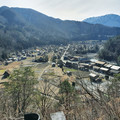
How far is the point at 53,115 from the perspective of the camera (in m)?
3.21

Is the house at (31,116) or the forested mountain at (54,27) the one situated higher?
the forested mountain at (54,27)

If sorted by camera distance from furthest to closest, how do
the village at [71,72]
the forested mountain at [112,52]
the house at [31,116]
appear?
the forested mountain at [112,52], the village at [71,72], the house at [31,116]

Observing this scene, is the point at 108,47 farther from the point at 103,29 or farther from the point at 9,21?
the point at 9,21

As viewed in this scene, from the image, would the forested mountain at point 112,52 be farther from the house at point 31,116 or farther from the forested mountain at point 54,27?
the forested mountain at point 54,27

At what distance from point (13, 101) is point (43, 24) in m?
85.5

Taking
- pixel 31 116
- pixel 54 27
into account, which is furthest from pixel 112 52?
pixel 54 27

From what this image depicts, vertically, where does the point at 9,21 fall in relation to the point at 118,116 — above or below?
above

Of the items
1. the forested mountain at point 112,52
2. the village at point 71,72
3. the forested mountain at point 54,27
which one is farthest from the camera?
the forested mountain at point 54,27

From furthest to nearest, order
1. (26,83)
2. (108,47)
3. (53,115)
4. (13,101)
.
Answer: (108,47)
(26,83)
(13,101)
(53,115)

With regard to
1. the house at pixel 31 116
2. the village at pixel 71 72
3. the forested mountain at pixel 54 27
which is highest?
the forested mountain at pixel 54 27

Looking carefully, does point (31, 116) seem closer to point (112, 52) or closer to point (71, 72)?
point (71, 72)

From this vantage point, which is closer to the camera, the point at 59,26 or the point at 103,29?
the point at 103,29

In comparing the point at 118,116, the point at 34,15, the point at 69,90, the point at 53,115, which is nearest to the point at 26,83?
the point at 69,90

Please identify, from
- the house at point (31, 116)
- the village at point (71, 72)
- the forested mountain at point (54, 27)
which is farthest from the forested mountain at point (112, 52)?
the forested mountain at point (54, 27)
